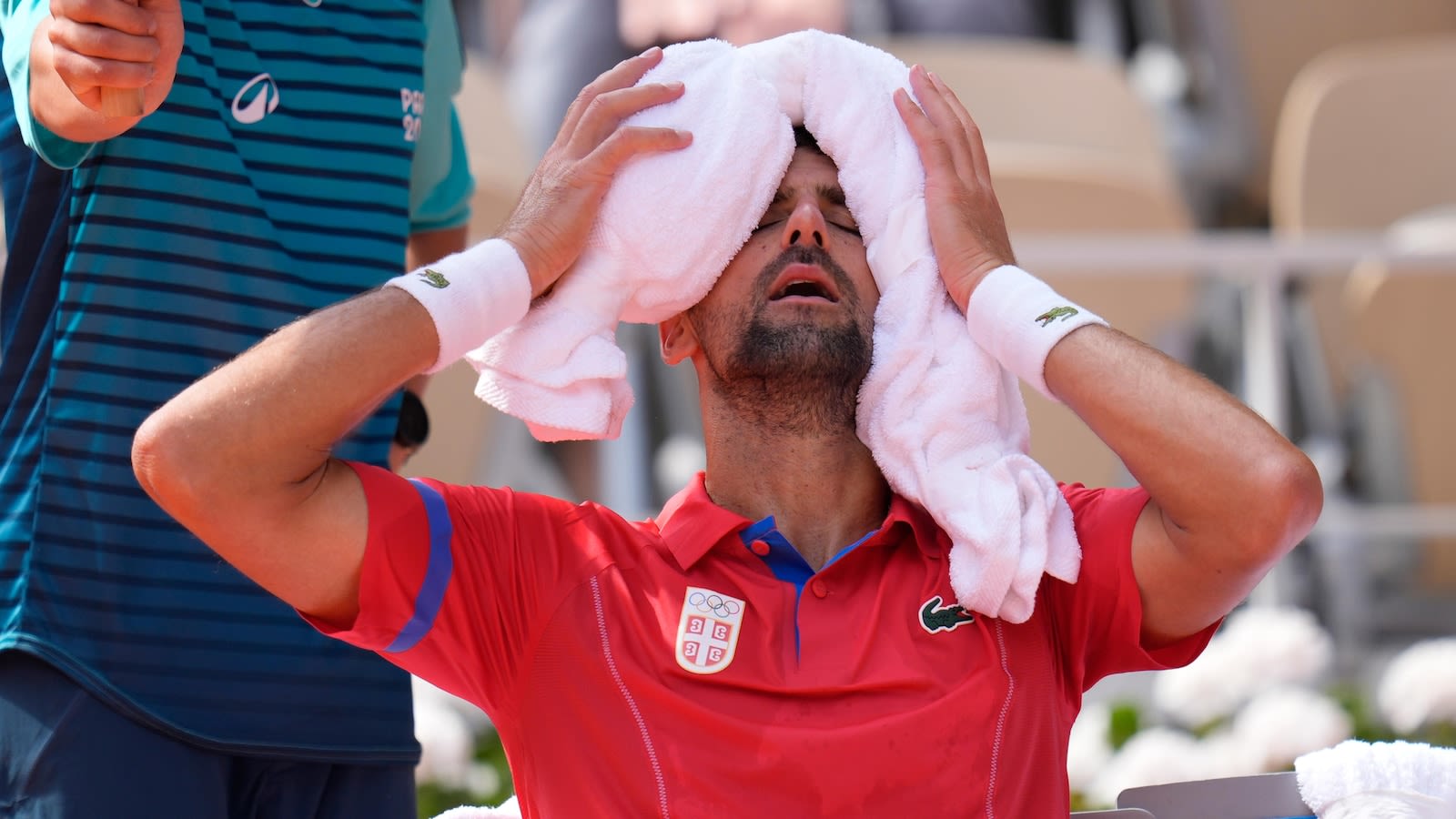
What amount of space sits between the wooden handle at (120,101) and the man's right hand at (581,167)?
1.38 ft

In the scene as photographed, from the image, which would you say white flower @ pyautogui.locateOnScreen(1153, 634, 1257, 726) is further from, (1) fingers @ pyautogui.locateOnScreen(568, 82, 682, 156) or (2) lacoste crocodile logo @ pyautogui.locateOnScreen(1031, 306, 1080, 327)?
(1) fingers @ pyautogui.locateOnScreen(568, 82, 682, 156)

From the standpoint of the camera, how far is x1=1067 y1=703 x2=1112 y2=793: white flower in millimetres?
3109

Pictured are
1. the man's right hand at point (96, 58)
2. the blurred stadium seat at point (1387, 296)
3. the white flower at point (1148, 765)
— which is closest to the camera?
the man's right hand at point (96, 58)

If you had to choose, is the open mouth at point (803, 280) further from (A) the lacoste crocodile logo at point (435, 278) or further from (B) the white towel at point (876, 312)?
(A) the lacoste crocodile logo at point (435, 278)

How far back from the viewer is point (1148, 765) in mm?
2838

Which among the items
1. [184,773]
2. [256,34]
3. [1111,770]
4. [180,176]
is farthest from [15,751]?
[1111,770]

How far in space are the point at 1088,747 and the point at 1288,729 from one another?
1.48 feet

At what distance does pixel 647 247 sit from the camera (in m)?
2.07

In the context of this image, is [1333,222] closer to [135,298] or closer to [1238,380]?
[1238,380]

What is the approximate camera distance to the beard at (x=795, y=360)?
210 cm

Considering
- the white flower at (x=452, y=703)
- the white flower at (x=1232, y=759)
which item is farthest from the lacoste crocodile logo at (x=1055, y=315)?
the white flower at (x=452, y=703)

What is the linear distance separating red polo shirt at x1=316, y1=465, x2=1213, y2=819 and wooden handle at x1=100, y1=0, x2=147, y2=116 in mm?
438

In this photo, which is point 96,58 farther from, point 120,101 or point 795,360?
point 795,360

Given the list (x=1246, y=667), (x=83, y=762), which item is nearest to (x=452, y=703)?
(x=1246, y=667)
